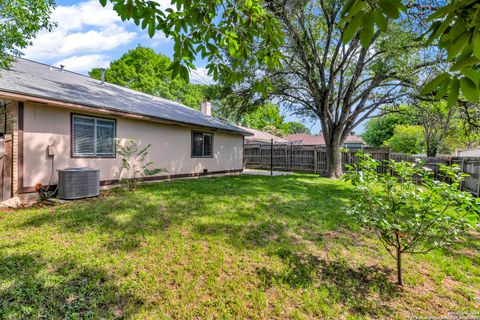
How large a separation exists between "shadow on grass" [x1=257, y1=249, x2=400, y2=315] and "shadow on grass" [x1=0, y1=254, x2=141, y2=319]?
149 centimetres

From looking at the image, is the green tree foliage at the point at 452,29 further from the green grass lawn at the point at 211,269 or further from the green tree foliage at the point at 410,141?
the green tree foliage at the point at 410,141

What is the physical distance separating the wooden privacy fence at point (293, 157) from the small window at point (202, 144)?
3477 mm

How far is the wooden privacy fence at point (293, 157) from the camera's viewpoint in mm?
14055

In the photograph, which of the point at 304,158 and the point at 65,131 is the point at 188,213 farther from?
the point at 304,158

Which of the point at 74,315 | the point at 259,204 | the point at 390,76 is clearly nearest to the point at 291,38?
the point at 390,76

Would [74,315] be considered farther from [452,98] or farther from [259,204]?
[259,204]

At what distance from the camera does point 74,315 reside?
2.00 meters

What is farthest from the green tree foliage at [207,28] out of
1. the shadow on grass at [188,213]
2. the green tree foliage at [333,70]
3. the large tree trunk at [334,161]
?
the large tree trunk at [334,161]

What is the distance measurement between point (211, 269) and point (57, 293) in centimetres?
148

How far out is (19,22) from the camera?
4.34 meters

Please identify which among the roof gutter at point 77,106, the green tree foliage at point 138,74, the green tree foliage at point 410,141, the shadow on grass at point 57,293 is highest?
the green tree foliage at point 138,74

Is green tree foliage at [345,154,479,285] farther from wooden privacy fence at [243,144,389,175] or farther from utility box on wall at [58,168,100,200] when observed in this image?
wooden privacy fence at [243,144,389,175]

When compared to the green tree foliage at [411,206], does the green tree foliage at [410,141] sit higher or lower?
higher

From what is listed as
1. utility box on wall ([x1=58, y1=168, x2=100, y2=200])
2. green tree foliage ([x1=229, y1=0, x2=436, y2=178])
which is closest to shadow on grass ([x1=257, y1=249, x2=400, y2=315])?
utility box on wall ([x1=58, y1=168, x2=100, y2=200])
